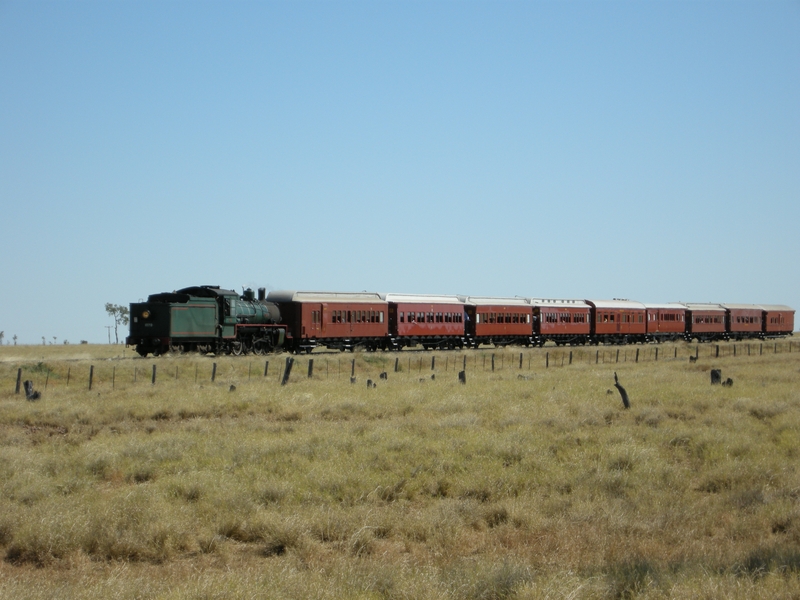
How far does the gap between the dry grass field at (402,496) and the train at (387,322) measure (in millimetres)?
13466

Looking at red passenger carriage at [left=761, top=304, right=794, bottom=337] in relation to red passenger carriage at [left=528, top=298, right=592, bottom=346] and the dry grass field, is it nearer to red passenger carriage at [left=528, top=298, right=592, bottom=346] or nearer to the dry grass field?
red passenger carriage at [left=528, top=298, right=592, bottom=346]

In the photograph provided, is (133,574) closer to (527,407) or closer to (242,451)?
(242,451)

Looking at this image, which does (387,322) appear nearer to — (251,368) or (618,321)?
(251,368)

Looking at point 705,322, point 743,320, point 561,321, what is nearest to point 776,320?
point 743,320

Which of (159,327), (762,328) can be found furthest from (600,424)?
(762,328)

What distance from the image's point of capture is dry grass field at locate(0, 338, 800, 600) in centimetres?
881

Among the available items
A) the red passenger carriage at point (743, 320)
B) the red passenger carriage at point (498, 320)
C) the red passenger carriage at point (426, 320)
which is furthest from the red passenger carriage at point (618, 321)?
the red passenger carriage at point (426, 320)

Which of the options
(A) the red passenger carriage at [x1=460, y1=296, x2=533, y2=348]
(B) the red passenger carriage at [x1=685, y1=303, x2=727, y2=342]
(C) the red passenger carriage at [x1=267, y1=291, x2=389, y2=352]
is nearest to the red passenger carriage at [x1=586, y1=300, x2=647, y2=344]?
(B) the red passenger carriage at [x1=685, y1=303, x2=727, y2=342]

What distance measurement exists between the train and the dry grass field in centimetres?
1347

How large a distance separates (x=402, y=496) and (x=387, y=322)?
3488 centimetres

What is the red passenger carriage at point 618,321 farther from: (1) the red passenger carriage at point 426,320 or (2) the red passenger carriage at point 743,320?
(1) the red passenger carriage at point 426,320

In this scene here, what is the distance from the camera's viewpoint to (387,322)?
48500 millimetres

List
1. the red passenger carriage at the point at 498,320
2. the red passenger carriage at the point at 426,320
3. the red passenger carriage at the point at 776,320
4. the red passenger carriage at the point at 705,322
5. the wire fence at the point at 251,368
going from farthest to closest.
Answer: the red passenger carriage at the point at 776,320
the red passenger carriage at the point at 705,322
the red passenger carriage at the point at 498,320
the red passenger carriage at the point at 426,320
the wire fence at the point at 251,368

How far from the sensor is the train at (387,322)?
125 feet
